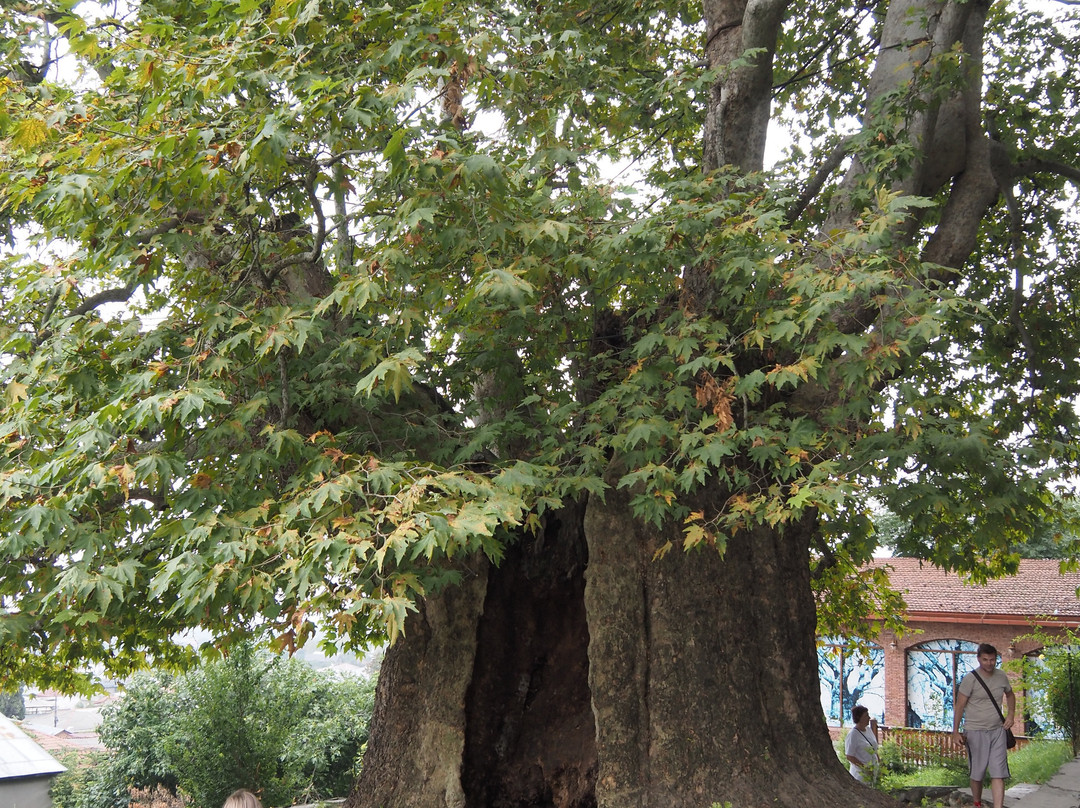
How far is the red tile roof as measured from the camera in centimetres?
1845

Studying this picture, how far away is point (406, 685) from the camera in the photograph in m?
8.12

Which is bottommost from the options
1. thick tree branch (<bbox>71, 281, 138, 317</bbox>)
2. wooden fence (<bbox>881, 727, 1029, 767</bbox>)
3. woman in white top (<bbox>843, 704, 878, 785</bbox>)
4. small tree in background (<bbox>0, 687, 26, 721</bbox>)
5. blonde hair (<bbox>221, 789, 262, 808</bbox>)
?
small tree in background (<bbox>0, 687, 26, 721</bbox>)

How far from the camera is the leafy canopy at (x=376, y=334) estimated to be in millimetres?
4992

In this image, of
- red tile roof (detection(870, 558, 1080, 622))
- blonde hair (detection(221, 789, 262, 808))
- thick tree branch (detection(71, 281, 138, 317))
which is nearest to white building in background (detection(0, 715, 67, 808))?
thick tree branch (detection(71, 281, 138, 317))

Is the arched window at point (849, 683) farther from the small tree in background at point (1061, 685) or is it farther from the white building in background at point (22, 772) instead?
the white building in background at point (22, 772)

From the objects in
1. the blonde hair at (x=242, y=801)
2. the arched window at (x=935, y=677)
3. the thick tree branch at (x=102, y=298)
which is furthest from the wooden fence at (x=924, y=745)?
the thick tree branch at (x=102, y=298)

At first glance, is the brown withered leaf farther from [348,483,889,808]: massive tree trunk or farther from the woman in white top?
the woman in white top

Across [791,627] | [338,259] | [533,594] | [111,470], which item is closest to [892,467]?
[791,627]

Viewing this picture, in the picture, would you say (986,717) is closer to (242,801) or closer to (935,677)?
(242,801)

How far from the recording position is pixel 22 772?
31.7 ft

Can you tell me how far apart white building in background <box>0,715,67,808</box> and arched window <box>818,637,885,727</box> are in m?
16.0

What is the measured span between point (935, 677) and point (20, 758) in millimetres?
18143

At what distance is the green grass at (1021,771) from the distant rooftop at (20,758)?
Result: 10146mm

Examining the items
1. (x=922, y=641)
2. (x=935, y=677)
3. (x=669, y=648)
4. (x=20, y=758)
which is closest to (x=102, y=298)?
(x=669, y=648)
